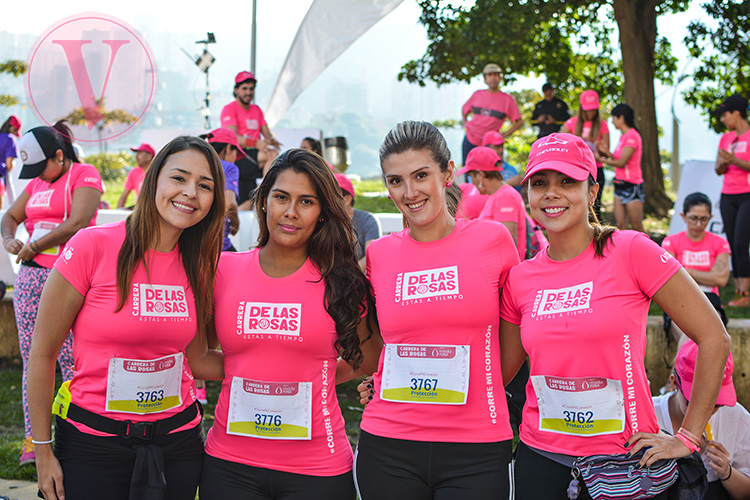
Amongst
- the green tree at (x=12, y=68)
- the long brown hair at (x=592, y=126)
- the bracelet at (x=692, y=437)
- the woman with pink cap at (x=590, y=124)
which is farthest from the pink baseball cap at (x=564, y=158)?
the green tree at (x=12, y=68)

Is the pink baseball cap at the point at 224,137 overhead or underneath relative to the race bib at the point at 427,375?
overhead

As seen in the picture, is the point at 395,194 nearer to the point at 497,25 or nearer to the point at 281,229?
the point at 281,229

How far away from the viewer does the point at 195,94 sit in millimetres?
13609

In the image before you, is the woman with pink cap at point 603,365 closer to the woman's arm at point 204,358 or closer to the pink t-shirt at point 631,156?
the woman's arm at point 204,358

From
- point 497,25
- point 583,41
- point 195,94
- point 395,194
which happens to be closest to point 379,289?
point 395,194

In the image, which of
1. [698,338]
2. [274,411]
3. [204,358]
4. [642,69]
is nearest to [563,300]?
[698,338]

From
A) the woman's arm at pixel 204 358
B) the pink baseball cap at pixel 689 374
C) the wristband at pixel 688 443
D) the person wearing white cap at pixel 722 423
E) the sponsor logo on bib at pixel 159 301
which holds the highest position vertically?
the sponsor logo on bib at pixel 159 301

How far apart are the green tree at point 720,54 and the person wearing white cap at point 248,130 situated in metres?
7.67

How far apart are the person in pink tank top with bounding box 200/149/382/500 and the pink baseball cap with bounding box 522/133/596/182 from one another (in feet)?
2.50

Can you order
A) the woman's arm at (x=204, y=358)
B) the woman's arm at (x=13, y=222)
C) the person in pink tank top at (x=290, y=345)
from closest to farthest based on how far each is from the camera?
the person in pink tank top at (x=290, y=345)
the woman's arm at (x=204, y=358)
the woman's arm at (x=13, y=222)

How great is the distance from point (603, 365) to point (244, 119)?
6826mm

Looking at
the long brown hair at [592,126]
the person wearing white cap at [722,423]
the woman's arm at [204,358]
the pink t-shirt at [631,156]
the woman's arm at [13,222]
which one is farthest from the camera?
the long brown hair at [592,126]

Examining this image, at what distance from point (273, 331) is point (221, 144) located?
4015 mm

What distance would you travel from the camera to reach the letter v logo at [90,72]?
4.24 m
